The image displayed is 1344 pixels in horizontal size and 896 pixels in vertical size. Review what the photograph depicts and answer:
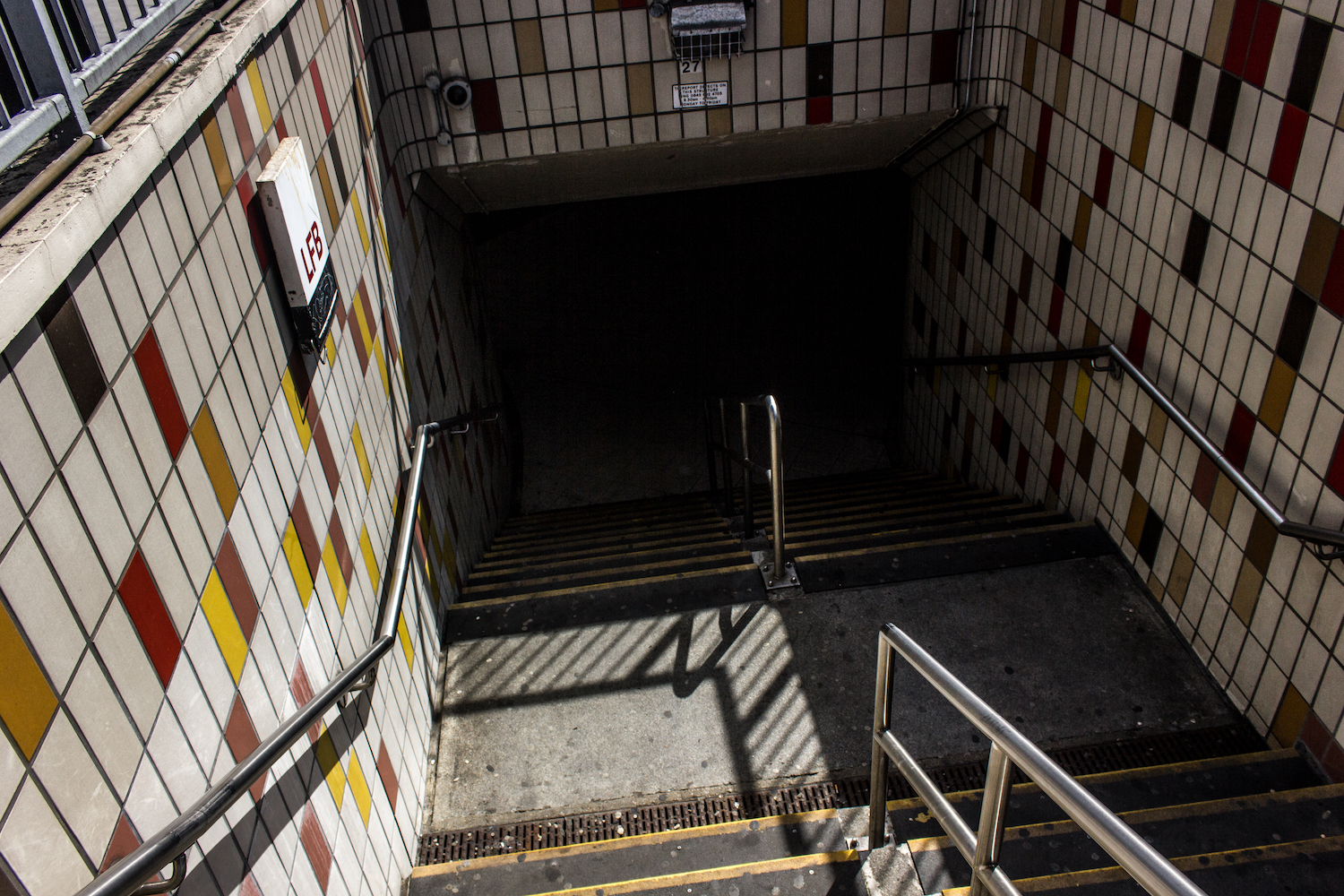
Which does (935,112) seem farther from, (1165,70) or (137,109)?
(137,109)

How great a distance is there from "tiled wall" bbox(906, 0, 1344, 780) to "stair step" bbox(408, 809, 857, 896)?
1.63m

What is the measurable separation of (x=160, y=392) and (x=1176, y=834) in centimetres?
282

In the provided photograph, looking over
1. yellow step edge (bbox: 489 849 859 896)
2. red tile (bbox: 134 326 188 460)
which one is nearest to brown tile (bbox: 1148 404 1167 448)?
yellow step edge (bbox: 489 849 859 896)

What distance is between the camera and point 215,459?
1.89m

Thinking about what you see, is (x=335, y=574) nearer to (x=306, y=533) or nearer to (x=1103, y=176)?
(x=306, y=533)

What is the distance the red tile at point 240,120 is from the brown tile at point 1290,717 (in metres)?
3.47

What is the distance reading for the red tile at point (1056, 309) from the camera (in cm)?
433

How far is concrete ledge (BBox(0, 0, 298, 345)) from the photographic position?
1.25 metres

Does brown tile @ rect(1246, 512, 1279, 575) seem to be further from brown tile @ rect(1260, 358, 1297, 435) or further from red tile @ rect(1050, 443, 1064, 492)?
red tile @ rect(1050, 443, 1064, 492)

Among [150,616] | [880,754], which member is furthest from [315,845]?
[880,754]

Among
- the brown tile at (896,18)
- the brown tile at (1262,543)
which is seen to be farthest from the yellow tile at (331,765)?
the brown tile at (896,18)

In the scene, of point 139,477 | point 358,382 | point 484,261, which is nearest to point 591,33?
point 358,382

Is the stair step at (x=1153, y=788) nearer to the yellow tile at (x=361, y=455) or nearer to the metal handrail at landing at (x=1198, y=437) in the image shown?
the metal handrail at landing at (x=1198, y=437)

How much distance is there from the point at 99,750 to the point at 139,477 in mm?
464
